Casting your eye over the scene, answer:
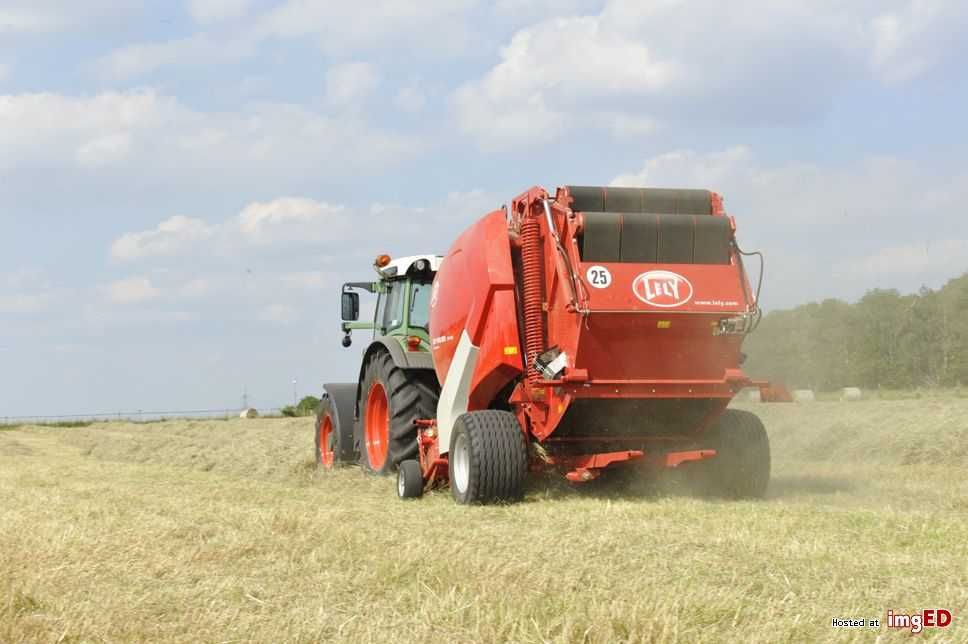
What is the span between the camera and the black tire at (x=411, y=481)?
8.99 m

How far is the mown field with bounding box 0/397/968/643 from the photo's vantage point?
3752 millimetres

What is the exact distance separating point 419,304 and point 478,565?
271 inches

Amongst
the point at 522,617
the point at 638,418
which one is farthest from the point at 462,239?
the point at 522,617

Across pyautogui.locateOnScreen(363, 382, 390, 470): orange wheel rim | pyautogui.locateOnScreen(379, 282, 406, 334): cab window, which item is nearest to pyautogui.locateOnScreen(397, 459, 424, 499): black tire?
pyautogui.locateOnScreen(363, 382, 390, 470): orange wheel rim

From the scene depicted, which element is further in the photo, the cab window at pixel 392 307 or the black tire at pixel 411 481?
the cab window at pixel 392 307

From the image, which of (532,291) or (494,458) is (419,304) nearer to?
(532,291)

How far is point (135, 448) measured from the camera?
57.1ft

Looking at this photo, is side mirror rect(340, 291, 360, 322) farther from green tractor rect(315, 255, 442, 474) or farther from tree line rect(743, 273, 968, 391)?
tree line rect(743, 273, 968, 391)

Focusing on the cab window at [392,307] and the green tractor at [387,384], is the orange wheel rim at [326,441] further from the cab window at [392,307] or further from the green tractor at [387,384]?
the cab window at [392,307]

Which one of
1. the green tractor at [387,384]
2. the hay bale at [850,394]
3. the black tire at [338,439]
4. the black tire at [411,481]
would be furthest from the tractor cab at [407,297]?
the hay bale at [850,394]

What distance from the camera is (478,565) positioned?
186 inches

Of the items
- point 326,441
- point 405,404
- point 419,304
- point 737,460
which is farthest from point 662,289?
point 326,441

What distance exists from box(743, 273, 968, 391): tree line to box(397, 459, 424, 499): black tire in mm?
3443

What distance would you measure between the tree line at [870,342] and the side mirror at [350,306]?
4.49m
